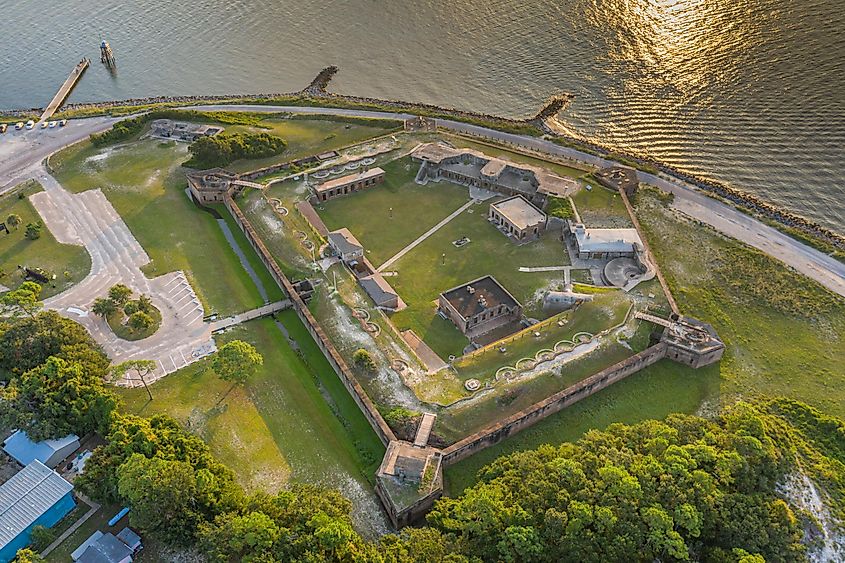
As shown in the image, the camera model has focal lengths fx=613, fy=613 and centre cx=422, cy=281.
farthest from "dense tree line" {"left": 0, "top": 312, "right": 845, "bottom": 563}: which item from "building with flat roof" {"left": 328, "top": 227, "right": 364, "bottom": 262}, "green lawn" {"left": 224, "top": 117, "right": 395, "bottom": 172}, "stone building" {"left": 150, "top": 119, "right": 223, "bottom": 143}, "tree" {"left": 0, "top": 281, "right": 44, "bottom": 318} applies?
"stone building" {"left": 150, "top": 119, "right": 223, "bottom": 143}

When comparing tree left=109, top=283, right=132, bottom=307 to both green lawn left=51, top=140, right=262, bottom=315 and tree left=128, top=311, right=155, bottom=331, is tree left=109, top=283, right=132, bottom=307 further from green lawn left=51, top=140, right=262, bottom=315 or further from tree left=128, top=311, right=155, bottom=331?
green lawn left=51, top=140, right=262, bottom=315

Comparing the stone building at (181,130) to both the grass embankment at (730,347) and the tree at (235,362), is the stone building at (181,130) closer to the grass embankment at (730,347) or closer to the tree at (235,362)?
the tree at (235,362)

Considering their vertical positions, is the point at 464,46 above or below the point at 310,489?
above

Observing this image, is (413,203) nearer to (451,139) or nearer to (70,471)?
(451,139)

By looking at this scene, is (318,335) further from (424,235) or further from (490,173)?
(490,173)

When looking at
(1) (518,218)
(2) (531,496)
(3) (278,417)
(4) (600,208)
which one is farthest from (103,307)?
(4) (600,208)

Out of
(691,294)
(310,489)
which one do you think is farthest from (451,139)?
(310,489)
